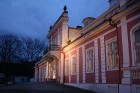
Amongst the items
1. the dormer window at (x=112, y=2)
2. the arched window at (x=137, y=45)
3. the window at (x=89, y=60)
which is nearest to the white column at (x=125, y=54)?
the arched window at (x=137, y=45)

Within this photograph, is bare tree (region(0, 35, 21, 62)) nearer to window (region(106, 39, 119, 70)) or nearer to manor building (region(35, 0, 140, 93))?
manor building (region(35, 0, 140, 93))

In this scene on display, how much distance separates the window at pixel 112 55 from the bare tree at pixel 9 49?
4102cm

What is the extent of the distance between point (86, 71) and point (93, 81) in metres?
1.94

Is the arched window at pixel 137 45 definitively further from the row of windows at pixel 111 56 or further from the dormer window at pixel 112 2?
the dormer window at pixel 112 2

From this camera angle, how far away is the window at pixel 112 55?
15.4 m

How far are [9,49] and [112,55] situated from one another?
137 ft

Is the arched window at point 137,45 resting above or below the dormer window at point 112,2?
below

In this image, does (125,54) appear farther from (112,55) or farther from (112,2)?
(112,2)

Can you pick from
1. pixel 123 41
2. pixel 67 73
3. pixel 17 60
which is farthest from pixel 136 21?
pixel 17 60

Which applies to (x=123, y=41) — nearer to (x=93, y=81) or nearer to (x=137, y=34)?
(x=137, y=34)

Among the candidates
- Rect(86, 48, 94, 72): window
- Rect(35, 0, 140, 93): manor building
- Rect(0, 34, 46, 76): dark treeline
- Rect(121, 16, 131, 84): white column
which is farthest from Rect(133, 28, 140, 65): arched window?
Rect(0, 34, 46, 76): dark treeline

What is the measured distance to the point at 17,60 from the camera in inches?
2180

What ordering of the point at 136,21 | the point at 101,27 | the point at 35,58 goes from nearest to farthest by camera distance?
1. the point at 136,21
2. the point at 101,27
3. the point at 35,58

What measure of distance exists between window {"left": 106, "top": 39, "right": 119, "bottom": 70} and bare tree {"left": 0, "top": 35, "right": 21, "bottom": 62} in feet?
135
